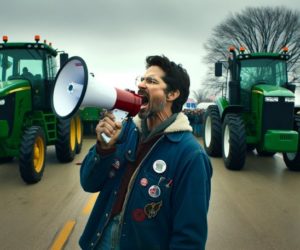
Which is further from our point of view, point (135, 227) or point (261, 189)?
point (261, 189)

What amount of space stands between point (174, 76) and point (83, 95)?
56 centimetres

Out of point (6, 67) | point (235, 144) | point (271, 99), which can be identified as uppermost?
point (6, 67)

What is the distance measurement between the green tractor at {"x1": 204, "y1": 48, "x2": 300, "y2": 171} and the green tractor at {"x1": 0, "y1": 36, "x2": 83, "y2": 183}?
13.7 ft

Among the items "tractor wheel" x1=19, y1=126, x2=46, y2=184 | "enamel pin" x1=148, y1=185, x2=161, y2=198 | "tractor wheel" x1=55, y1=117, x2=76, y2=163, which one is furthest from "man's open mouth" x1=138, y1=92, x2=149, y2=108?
"tractor wheel" x1=55, y1=117, x2=76, y2=163

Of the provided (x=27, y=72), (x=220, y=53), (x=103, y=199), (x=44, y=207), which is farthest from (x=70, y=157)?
(x=220, y=53)

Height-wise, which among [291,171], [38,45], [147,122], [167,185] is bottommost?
[291,171]

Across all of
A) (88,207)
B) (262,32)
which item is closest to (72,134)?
(88,207)

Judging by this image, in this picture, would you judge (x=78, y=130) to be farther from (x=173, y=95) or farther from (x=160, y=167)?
(x=160, y=167)

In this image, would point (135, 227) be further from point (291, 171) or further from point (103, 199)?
point (291, 171)

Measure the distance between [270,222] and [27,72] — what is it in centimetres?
686

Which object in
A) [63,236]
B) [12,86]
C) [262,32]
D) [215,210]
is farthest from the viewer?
[262,32]

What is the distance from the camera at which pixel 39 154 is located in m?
8.95

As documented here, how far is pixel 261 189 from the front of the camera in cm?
840

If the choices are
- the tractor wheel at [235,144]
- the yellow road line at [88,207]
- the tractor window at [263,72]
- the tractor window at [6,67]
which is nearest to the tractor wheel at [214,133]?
the tractor window at [263,72]
